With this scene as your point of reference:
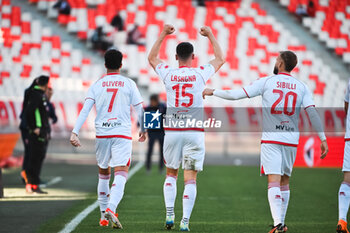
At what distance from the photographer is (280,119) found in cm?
722

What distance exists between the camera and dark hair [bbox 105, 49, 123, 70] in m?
7.51

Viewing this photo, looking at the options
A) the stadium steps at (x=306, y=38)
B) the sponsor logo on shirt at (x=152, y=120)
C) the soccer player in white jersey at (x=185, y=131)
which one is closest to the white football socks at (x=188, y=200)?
the soccer player in white jersey at (x=185, y=131)

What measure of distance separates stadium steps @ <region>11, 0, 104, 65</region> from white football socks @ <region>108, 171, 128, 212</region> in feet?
59.3

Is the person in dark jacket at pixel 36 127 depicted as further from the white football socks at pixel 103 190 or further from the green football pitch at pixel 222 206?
the white football socks at pixel 103 190

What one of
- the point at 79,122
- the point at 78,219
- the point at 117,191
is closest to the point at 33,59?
the point at 78,219

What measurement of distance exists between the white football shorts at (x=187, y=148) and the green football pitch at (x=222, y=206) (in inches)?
32.1

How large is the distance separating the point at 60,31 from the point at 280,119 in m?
20.2

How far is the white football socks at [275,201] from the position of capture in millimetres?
7004

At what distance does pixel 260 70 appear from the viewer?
2542 cm

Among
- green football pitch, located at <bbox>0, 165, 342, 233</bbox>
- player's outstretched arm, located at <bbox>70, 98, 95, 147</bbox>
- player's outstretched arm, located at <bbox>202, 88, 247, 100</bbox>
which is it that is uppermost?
player's outstretched arm, located at <bbox>202, 88, 247, 100</bbox>

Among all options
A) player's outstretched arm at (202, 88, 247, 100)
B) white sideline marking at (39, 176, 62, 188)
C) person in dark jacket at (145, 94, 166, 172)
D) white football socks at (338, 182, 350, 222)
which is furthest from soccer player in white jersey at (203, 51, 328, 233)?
person in dark jacket at (145, 94, 166, 172)

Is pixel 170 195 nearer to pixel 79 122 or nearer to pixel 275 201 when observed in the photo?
pixel 275 201

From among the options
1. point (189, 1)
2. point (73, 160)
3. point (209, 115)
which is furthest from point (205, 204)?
point (189, 1)

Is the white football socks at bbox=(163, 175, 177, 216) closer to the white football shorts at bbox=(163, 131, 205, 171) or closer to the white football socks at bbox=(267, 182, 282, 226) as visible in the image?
the white football shorts at bbox=(163, 131, 205, 171)
